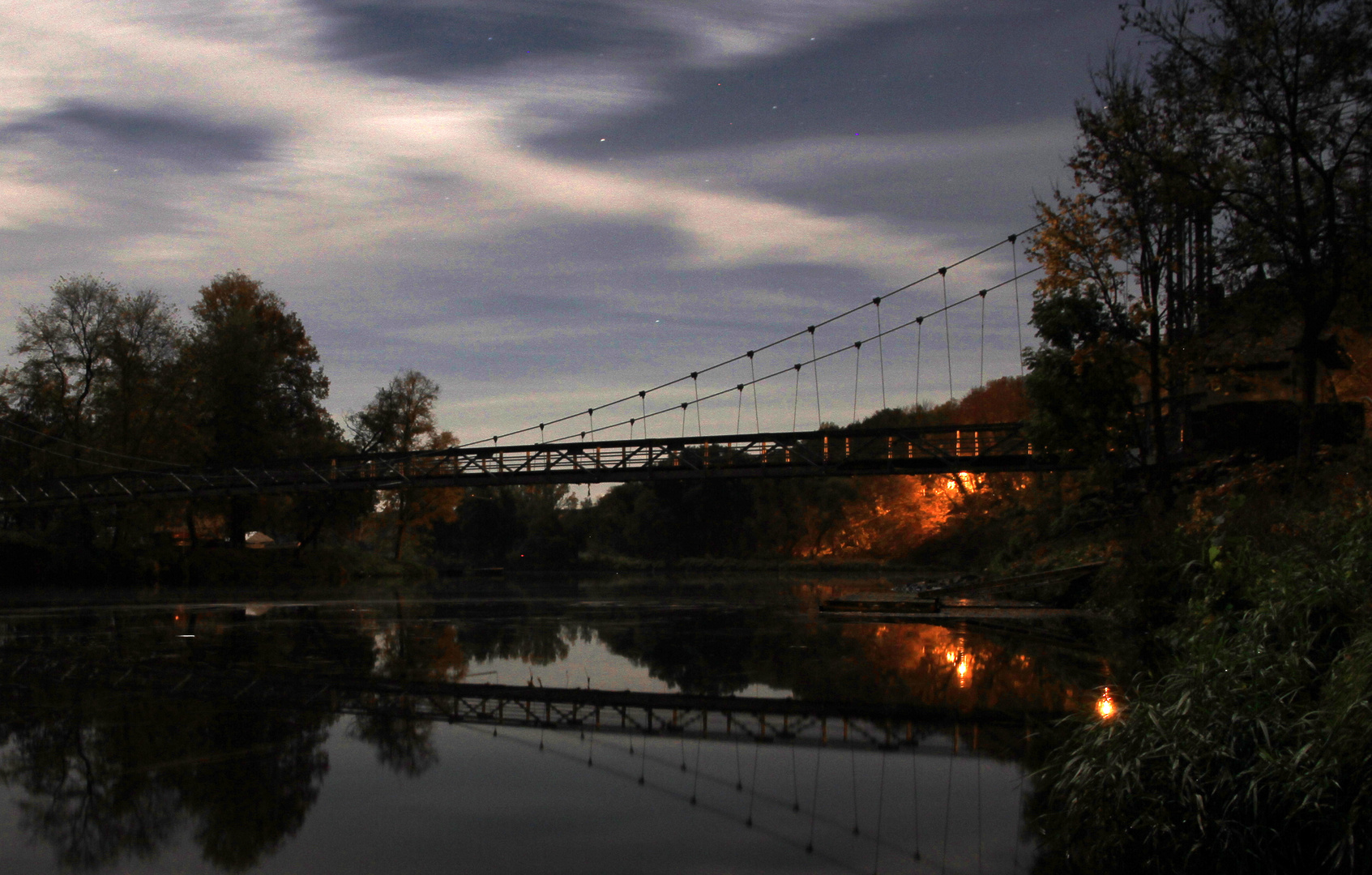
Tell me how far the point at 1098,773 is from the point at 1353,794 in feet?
4.26

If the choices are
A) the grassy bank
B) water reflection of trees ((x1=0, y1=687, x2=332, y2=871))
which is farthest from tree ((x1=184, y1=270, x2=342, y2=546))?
the grassy bank

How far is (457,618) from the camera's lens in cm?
2791

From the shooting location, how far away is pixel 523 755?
32.6ft

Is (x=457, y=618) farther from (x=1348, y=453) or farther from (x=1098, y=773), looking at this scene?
(x=1098, y=773)

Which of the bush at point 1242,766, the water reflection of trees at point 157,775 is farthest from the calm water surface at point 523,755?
the bush at point 1242,766

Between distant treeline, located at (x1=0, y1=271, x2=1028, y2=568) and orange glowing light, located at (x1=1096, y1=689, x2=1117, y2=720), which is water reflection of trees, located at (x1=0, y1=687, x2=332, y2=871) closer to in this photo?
orange glowing light, located at (x1=1096, y1=689, x2=1117, y2=720)

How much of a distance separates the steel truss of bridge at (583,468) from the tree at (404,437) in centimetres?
539

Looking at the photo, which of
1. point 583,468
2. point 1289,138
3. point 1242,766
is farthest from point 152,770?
point 583,468

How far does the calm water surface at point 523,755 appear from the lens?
688 cm

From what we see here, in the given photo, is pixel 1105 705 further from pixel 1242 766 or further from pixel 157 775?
pixel 157 775

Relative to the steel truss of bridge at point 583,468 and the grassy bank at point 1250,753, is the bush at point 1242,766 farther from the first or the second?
the steel truss of bridge at point 583,468

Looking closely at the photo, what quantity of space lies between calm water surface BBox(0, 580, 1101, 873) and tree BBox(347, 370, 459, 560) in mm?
51084

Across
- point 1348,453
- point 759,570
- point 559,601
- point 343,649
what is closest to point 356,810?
point 343,649

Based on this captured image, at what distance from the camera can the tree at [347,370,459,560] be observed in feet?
232
